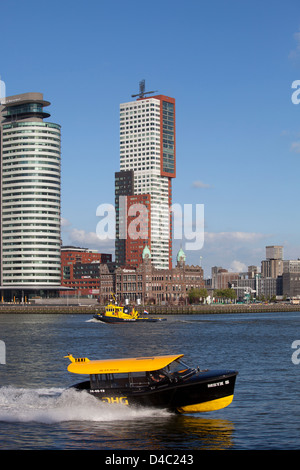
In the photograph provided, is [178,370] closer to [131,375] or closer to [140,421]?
[131,375]

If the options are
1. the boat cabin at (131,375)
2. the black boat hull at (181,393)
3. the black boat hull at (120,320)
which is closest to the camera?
the black boat hull at (181,393)

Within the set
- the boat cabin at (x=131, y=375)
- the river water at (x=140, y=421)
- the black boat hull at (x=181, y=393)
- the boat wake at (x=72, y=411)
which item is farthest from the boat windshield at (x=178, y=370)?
the river water at (x=140, y=421)

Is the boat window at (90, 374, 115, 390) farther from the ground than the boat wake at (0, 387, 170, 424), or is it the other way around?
the boat window at (90, 374, 115, 390)

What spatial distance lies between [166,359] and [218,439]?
5.96 meters

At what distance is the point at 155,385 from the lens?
36656 millimetres

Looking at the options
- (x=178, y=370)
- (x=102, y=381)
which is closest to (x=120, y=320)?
(x=178, y=370)

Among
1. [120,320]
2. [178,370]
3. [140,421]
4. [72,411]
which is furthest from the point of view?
[120,320]

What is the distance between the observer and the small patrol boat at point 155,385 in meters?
36.6

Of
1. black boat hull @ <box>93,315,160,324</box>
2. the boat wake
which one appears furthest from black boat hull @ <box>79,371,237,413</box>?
black boat hull @ <box>93,315,160,324</box>

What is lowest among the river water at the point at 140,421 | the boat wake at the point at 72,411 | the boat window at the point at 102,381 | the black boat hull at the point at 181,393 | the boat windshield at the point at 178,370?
the river water at the point at 140,421

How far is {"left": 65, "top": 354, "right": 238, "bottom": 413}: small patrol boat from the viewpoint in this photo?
120 feet

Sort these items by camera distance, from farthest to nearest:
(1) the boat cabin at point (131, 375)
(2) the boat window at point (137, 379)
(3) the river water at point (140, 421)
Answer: (2) the boat window at point (137, 379)
(1) the boat cabin at point (131, 375)
(3) the river water at point (140, 421)

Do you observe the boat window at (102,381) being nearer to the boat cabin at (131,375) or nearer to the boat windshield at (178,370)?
the boat cabin at (131,375)

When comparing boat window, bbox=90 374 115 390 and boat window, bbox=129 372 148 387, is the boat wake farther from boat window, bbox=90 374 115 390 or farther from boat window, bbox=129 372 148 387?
boat window, bbox=129 372 148 387
